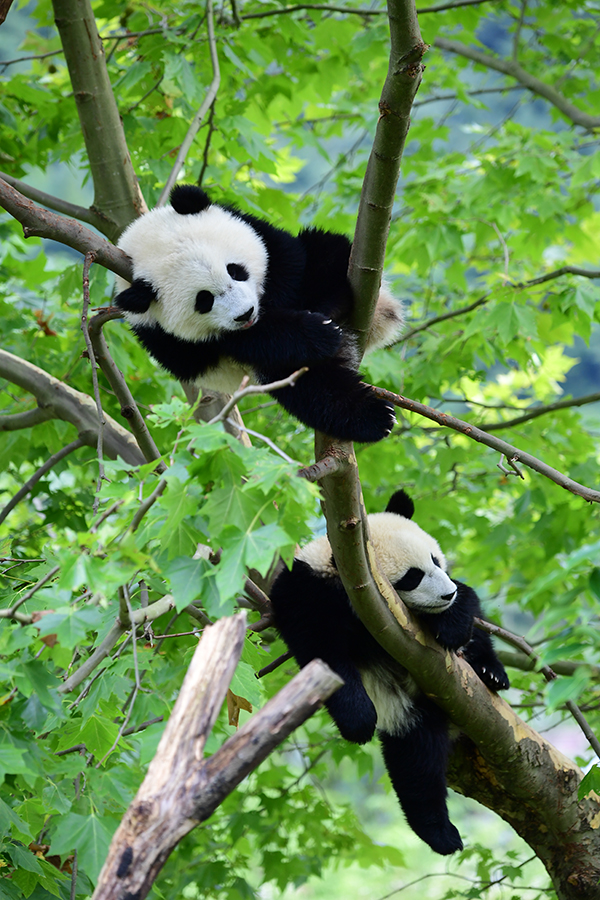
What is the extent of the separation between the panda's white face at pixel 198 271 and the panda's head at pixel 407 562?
35.9 inches

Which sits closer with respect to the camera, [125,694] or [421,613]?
[125,694]

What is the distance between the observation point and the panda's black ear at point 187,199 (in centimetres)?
245

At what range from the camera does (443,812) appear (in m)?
2.81

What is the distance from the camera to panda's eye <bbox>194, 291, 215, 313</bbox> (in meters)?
2.34

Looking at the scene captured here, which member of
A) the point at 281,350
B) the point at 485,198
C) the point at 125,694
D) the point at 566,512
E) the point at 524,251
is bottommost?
the point at 125,694

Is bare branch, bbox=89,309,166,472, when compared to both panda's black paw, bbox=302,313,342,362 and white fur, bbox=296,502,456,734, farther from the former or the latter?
white fur, bbox=296,502,456,734

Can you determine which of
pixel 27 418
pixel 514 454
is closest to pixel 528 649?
pixel 514 454

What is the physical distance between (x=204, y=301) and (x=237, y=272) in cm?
16

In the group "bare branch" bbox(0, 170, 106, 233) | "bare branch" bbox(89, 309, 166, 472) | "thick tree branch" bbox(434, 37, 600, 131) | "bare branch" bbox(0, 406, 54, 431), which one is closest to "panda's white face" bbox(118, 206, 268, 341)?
"bare branch" bbox(89, 309, 166, 472)

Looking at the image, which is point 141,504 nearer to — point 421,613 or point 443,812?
point 421,613

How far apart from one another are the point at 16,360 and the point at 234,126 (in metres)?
1.46

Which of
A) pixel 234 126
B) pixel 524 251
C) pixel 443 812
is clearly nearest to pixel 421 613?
pixel 443 812

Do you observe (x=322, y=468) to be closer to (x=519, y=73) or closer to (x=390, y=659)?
(x=390, y=659)

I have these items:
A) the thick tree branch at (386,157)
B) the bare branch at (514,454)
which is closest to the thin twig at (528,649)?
the bare branch at (514,454)
